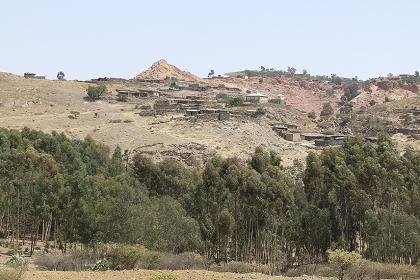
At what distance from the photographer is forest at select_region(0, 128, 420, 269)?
95.9ft

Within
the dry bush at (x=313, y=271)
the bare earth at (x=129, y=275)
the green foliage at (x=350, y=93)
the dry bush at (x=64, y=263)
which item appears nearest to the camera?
the bare earth at (x=129, y=275)

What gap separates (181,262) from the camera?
1047 inches

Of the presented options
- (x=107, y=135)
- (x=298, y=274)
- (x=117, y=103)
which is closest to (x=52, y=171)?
→ (x=298, y=274)

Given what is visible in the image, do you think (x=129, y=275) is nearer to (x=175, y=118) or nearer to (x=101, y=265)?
(x=101, y=265)

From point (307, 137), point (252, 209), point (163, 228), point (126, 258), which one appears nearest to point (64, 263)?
point (126, 258)

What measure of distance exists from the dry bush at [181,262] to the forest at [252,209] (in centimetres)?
233

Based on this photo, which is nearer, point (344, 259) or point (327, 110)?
point (344, 259)

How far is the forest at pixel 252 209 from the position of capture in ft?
95.9

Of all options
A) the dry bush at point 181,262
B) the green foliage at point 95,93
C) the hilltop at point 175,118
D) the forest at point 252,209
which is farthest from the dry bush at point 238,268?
the green foliage at point 95,93

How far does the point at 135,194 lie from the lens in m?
32.9

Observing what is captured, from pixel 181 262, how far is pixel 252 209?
5797mm

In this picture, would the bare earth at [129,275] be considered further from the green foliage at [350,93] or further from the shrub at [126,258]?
the green foliage at [350,93]

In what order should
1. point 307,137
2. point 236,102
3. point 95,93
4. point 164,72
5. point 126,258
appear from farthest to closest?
point 164,72 → point 236,102 → point 95,93 → point 307,137 → point 126,258

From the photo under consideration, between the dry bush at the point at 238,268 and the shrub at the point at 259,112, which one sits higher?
the shrub at the point at 259,112
